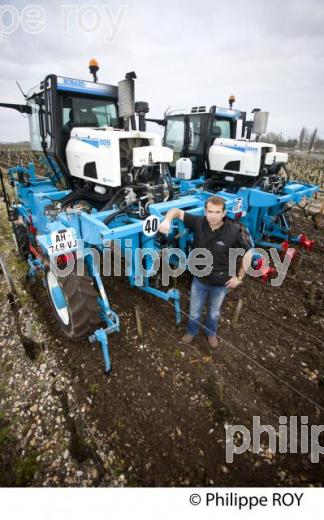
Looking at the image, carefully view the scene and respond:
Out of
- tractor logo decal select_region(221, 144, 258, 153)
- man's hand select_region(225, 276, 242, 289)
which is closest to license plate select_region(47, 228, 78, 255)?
man's hand select_region(225, 276, 242, 289)

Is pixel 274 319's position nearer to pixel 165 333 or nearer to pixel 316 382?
pixel 316 382

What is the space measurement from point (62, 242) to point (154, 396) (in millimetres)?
1846

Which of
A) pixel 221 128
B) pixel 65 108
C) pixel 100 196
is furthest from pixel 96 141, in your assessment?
pixel 221 128

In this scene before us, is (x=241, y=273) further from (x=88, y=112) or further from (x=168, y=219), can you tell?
(x=88, y=112)

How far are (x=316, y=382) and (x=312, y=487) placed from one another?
43.8 inches

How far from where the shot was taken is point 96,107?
4734 millimetres

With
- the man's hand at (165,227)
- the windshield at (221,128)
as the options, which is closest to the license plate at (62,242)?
the man's hand at (165,227)

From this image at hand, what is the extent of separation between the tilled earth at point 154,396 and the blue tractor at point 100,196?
0.37m

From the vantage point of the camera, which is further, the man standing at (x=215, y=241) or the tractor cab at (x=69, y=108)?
the tractor cab at (x=69, y=108)

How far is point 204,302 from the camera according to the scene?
3365mm

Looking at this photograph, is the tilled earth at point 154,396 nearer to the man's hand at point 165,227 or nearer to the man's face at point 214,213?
the man's hand at point 165,227

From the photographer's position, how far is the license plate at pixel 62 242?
2.84m

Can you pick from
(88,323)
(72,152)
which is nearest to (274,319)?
(88,323)

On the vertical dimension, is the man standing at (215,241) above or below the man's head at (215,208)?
below
